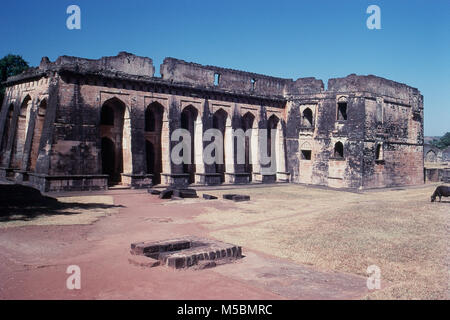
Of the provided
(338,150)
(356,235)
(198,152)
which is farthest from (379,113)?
(356,235)

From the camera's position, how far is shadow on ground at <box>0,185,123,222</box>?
1190 cm

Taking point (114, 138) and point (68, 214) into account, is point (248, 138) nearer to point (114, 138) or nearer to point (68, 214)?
point (114, 138)

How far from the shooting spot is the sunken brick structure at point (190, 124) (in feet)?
62.7

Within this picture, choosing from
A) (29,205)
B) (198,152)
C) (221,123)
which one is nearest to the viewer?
(29,205)

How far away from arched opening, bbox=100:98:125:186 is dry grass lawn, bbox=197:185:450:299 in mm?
7808

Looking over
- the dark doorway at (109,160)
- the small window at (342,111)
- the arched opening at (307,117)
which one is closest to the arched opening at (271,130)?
the arched opening at (307,117)

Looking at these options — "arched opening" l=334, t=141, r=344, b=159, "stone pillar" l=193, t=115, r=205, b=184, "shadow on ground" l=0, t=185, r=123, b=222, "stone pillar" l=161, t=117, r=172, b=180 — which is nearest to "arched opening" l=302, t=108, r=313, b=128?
"arched opening" l=334, t=141, r=344, b=159

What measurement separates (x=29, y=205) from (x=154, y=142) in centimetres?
1041

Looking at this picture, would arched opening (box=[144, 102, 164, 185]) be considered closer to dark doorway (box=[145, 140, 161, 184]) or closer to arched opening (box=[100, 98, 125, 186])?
dark doorway (box=[145, 140, 161, 184])

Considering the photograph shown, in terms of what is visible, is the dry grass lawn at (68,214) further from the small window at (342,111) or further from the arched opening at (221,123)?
the small window at (342,111)

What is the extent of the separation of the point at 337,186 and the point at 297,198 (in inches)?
285

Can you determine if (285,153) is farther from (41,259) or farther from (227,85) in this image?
(41,259)

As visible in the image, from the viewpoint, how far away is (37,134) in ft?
68.4
